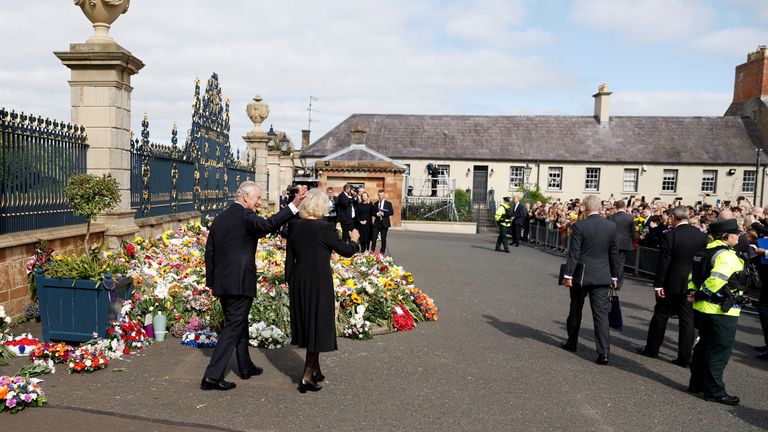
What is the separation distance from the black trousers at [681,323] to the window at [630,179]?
3343cm

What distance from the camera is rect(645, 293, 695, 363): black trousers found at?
6.49 meters

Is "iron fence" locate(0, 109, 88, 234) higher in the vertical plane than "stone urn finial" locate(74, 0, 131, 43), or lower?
lower

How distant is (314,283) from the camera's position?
199 inches

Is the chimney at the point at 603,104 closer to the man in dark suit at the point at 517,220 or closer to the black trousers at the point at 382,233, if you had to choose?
the man in dark suit at the point at 517,220

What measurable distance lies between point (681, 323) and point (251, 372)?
4872 millimetres

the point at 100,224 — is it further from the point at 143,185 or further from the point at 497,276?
the point at 497,276

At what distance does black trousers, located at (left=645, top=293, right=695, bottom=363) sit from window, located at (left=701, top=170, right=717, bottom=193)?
35320 mm

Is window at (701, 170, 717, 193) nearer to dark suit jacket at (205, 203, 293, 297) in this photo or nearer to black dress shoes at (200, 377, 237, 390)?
dark suit jacket at (205, 203, 293, 297)

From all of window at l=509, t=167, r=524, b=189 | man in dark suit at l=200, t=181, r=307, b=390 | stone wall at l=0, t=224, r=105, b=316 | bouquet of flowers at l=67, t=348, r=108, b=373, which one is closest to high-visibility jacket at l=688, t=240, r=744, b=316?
man in dark suit at l=200, t=181, r=307, b=390

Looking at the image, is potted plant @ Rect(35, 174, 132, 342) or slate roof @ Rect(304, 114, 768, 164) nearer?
potted plant @ Rect(35, 174, 132, 342)

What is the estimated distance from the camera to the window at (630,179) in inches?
1479

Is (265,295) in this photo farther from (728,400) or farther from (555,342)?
(728,400)

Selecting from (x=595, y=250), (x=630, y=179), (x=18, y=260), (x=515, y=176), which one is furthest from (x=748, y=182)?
(x=18, y=260)

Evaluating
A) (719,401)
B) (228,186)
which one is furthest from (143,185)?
(719,401)
